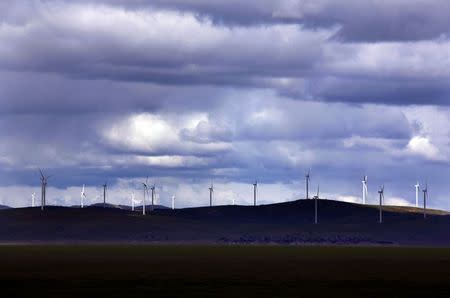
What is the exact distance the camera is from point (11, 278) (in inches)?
4003

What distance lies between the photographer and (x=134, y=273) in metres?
112

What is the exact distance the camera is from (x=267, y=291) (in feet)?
278

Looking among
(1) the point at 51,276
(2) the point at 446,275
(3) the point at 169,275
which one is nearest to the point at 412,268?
(2) the point at 446,275

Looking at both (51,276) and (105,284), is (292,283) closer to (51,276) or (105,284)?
(105,284)

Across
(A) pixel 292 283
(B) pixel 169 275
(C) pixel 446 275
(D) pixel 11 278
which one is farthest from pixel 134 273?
(C) pixel 446 275

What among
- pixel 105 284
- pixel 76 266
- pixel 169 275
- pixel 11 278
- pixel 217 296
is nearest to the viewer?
pixel 217 296

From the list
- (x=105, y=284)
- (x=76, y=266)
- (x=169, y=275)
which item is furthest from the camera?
(x=76, y=266)

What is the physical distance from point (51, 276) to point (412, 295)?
119 feet

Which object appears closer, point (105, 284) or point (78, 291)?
point (78, 291)

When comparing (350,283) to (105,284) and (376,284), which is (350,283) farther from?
(105,284)

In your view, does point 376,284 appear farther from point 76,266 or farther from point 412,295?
point 76,266

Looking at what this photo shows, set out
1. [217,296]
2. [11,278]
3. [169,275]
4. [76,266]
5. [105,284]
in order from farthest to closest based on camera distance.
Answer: [76,266]
[169,275]
[11,278]
[105,284]
[217,296]

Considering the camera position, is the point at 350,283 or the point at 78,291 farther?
the point at 350,283

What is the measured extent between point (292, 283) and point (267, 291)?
11.3m
